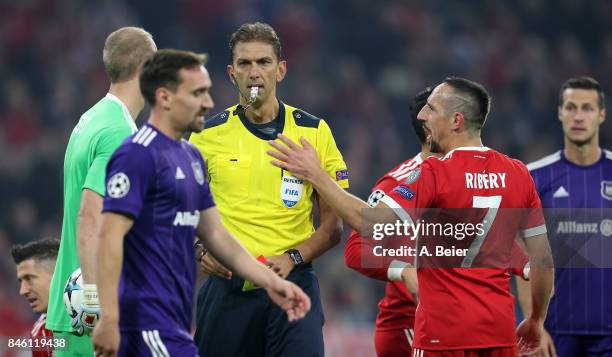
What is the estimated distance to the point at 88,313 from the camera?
16.8 ft

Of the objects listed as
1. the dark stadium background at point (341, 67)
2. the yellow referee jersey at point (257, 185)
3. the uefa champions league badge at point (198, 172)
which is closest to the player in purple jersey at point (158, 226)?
the uefa champions league badge at point (198, 172)

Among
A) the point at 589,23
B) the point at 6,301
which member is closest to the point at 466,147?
the point at 6,301

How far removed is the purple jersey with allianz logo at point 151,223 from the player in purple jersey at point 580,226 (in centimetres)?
328

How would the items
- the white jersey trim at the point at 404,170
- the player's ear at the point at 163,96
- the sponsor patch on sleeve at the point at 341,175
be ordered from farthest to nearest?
1. the white jersey trim at the point at 404,170
2. the sponsor patch on sleeve at the point at 341,175
3. the player's ear at the point at 163,96

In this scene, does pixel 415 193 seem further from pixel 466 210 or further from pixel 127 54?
pixel 127 54

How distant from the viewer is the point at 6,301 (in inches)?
463

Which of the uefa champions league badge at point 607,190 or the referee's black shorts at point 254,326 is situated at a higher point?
the uefa champions league badge at point 607,190

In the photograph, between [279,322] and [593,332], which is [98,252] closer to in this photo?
[279,322]

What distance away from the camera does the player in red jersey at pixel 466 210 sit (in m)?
5.40

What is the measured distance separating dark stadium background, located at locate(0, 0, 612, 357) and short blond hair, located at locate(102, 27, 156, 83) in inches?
294

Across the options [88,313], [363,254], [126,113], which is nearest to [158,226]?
[88,313]

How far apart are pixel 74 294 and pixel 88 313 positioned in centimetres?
19

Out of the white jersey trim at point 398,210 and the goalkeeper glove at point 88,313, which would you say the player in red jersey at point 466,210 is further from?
the goalkeeper glove at point 88,313

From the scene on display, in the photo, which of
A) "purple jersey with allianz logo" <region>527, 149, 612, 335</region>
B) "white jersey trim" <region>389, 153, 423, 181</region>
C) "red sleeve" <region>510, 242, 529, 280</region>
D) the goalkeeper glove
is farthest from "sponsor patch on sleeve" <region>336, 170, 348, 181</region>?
"purple jersey with allianz logo" <region>527, 149, 612, 335</region>
